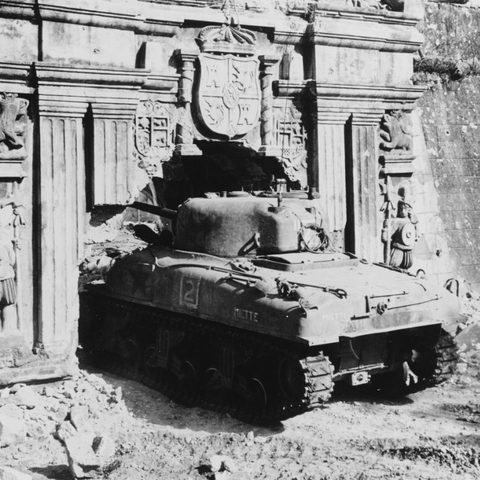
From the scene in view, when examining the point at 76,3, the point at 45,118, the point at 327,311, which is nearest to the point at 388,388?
the point at 327,311

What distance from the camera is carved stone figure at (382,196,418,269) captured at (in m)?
14.1

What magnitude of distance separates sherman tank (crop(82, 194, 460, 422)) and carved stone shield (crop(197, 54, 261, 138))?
1298mm

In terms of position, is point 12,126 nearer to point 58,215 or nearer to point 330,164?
point 58,215

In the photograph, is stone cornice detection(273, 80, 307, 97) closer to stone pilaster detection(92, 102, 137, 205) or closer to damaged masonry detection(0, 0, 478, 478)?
damaged masonry detection(0, 0, 478, 478)

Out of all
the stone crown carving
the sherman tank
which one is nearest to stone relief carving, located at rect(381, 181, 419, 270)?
the sherman tank

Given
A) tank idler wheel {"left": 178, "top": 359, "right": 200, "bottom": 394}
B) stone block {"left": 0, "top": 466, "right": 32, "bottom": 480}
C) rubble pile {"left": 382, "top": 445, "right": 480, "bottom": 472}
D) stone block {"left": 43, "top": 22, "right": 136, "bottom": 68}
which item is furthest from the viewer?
tank idler wheel {"left": 178, "top": 359, "right": 200, "bottom": 394}

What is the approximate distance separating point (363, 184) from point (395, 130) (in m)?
1.01

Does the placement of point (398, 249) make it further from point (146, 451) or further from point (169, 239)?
point (146, 451)

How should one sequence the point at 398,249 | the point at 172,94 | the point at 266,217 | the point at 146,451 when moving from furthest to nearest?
the point at 398,249
the point at 172,94
the point at 266,217
the point at 146,451

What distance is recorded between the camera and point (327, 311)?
372 inches

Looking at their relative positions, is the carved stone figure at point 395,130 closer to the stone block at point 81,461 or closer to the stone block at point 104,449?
the stone block at point 104,449

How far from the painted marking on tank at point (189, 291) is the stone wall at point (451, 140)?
223 inches

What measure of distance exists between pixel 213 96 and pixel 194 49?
2.20 ft

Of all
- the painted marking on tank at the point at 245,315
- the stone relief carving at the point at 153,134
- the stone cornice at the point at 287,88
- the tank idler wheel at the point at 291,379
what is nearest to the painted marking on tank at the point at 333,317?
the tank idler wheel at the point at 291,379
